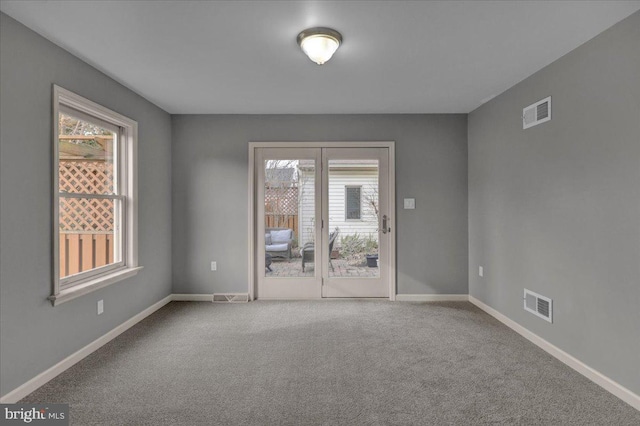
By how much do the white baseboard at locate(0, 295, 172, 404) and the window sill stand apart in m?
0.46

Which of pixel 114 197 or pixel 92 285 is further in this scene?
pixel 114 197

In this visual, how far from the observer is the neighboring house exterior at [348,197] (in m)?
4.52

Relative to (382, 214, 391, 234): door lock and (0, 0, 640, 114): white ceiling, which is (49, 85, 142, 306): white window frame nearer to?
(0, 0, 640, 114): white ceiling

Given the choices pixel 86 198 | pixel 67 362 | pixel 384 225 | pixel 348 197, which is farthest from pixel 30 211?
pixel 384 225

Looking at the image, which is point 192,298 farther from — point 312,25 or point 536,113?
point 536,113

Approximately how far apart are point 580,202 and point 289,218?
306 cm

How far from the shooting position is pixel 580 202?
2619 millimetres

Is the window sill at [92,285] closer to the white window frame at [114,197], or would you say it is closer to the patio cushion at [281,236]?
the white window frame at [114,197]

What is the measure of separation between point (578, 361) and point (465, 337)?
869mm

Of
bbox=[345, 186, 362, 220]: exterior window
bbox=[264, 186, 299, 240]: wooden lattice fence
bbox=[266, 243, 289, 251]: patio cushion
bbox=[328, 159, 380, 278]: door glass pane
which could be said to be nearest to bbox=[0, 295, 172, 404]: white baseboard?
bbox=[266, 243, 289, 251]: patio cushion

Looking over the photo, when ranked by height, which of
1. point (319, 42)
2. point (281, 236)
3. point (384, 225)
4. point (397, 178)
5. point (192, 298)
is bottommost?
point (192, 298)

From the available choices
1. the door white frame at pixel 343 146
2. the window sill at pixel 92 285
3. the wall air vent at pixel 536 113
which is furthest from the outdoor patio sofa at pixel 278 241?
the wall air vent at pixel 536 113

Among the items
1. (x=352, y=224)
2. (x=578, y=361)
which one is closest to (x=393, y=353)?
(x=578, y=361)

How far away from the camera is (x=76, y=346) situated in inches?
110
